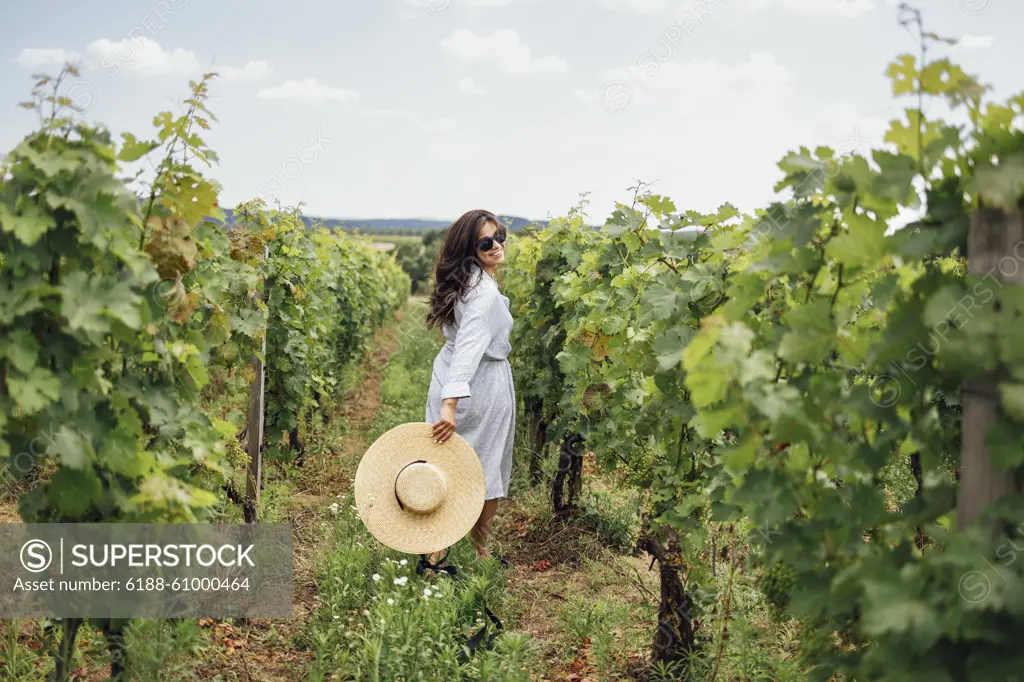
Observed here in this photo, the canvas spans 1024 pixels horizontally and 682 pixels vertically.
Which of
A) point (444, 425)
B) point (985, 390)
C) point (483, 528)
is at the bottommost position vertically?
point (483, 528)

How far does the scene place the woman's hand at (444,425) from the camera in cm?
405

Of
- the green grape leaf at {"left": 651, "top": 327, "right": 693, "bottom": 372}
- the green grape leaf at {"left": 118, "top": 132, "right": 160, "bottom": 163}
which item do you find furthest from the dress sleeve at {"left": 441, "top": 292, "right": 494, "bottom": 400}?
the green grape leaf at {"left": 118, "top": 132, "right": 160, "bottom": 163}

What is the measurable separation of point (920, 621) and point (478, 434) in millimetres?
3057

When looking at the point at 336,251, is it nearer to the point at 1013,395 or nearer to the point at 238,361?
the point at 238,361

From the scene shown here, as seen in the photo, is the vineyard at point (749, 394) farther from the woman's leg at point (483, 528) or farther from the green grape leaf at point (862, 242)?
the woman's leg at point (483, 528)

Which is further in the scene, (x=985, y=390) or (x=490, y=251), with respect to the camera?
(x=490, y=251)

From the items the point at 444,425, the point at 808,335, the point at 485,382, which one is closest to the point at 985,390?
the point at 808,335

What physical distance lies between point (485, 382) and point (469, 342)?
336 millimetres

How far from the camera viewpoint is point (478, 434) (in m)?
4.46

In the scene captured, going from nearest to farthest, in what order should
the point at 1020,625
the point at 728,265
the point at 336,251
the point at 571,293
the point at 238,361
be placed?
the point at 1020,625
the point at 728,265
the point at 238,361
the point at 571,293
the point at 336,251

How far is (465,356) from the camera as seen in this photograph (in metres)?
4.21

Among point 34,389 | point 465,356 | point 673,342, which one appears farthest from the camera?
point 465,356

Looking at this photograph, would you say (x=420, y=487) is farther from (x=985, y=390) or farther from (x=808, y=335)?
(x=985, y=390)

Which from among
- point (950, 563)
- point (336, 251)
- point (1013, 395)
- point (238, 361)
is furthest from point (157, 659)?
point (336, 251)
